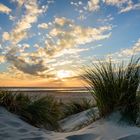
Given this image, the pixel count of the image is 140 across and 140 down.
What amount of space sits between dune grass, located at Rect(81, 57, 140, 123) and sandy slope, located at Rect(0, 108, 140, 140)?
0.21m

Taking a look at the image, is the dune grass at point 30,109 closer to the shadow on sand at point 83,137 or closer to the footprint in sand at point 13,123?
the footprint in sand at point 13,123

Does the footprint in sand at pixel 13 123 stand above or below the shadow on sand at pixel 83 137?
above

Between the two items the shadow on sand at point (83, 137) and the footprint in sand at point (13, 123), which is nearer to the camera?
the shadow on sand at point (83, 137)

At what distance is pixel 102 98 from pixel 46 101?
1672 millimetres

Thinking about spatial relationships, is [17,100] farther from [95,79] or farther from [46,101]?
[95,79]

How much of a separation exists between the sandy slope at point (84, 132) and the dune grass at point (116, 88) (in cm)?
21

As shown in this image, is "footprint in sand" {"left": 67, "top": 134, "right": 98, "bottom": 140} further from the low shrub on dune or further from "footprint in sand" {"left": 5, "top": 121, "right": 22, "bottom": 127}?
the low shrub on dune

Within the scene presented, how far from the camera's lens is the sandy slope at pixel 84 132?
447 cm

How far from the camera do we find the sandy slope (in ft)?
14.7

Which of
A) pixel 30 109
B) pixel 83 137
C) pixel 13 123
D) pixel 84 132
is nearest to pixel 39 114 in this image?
pixel 30 109

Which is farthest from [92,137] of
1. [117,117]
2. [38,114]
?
[38,114]

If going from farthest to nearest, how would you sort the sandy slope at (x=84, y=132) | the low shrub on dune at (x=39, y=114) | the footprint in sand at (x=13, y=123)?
1. the low shrub on dune at (x=39, y=114)
2. the footprint in sand at (x=13, y=123)
3. the sandy slope at (x=84, y=132)

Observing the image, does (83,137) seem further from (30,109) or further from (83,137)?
(30,109)

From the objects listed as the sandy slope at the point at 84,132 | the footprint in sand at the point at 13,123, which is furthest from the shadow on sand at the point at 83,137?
the footprint in sand at the point at 13,123
